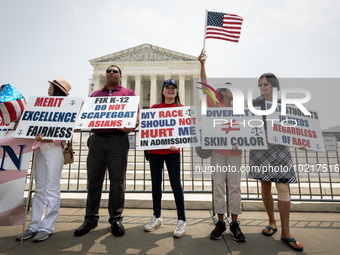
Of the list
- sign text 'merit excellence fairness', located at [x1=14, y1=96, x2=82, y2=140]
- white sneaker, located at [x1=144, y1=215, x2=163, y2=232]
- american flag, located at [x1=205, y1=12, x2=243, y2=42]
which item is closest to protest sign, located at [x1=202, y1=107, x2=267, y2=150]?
white sneaker, located at [x1=144, y1=215, x2=163, y2=232]

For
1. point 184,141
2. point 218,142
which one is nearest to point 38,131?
point 184,141

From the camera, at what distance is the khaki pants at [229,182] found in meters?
2.77

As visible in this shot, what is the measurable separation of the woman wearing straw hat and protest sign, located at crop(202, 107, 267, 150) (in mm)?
2257

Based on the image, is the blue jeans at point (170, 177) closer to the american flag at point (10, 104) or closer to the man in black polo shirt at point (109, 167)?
the man in black polo shirt at point (109, 167)

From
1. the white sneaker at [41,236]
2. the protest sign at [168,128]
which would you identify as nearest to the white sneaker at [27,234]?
the white sneaker at [41,236]

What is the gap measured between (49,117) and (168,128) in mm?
1831

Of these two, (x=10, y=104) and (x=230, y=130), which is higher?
(x=10, y=104)

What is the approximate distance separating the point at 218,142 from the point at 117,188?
170cm

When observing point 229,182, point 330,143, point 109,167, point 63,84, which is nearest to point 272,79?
point 229,182

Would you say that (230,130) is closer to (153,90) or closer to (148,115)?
(148,115)

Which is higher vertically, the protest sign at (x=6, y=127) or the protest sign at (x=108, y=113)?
the protest sign at (x=108, y=113)

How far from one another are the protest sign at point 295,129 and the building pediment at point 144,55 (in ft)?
114

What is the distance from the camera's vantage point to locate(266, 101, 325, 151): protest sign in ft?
9.03

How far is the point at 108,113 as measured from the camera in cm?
299
